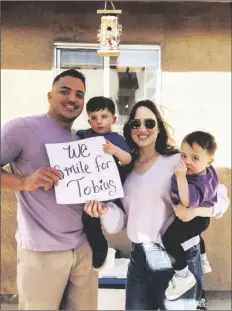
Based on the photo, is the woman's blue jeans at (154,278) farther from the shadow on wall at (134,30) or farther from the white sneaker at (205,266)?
the shadow on wall at (134,30)

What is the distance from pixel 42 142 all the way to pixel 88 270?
1.54 feet

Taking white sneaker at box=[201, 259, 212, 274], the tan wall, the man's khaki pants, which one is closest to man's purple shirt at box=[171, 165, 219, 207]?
the tan wall

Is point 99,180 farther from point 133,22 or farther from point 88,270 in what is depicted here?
point 133,22

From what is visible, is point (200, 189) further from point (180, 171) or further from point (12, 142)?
point (12, 142)

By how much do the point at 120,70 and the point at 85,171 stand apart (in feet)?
1.26

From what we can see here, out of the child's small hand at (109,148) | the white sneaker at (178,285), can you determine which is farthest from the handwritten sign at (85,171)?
the white sneaker at (178,285)

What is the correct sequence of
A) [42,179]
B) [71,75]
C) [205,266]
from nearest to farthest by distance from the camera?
1. [42,179]
2. [71,75]
3. [205,266]

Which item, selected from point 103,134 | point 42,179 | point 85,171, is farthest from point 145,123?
point 42,179

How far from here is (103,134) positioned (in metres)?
1.58

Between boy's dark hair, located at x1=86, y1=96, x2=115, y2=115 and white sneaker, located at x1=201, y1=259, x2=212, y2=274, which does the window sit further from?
white sneaker, located at x1=201, y1=259, x2=212, y2=274

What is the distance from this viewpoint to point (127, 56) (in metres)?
1.67

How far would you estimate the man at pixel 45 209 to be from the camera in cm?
151

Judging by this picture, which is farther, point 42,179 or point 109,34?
point 109,34

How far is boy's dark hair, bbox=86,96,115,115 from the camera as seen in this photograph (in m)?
1.58
